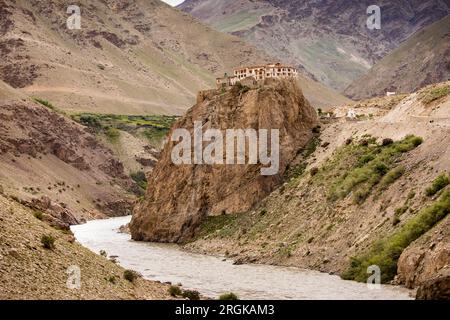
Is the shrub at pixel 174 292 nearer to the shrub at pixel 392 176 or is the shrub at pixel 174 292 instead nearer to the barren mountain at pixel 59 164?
the shrub at pixel 392 176

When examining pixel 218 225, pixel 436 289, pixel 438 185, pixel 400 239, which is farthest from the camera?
pixel 218 225

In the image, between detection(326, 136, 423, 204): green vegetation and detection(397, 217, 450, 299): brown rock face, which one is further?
detection(326, 136, 423, 204): green vegetation

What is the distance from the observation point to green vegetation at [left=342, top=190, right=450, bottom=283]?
5331 centimetres

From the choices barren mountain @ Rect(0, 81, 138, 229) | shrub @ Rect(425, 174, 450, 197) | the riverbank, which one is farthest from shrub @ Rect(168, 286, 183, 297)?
barren mountain @ Rect(0, 81, 138, 229)

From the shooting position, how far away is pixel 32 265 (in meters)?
38.7

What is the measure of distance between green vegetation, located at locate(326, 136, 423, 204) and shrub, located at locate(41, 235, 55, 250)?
99.9 ft

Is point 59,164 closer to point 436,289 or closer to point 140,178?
point 140,178

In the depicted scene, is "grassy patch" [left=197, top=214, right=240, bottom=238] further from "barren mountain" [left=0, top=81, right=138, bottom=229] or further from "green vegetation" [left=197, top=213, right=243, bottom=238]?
"barren mountain" [left=0, top=81, right=138, bottom=229]

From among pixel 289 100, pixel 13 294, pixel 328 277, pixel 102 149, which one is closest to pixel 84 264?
pixel 13 294

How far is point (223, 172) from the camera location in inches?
3455

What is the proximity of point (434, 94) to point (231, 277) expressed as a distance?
1119 inches

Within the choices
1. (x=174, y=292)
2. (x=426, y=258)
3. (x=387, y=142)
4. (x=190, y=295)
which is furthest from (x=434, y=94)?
(x=174, y=292)
